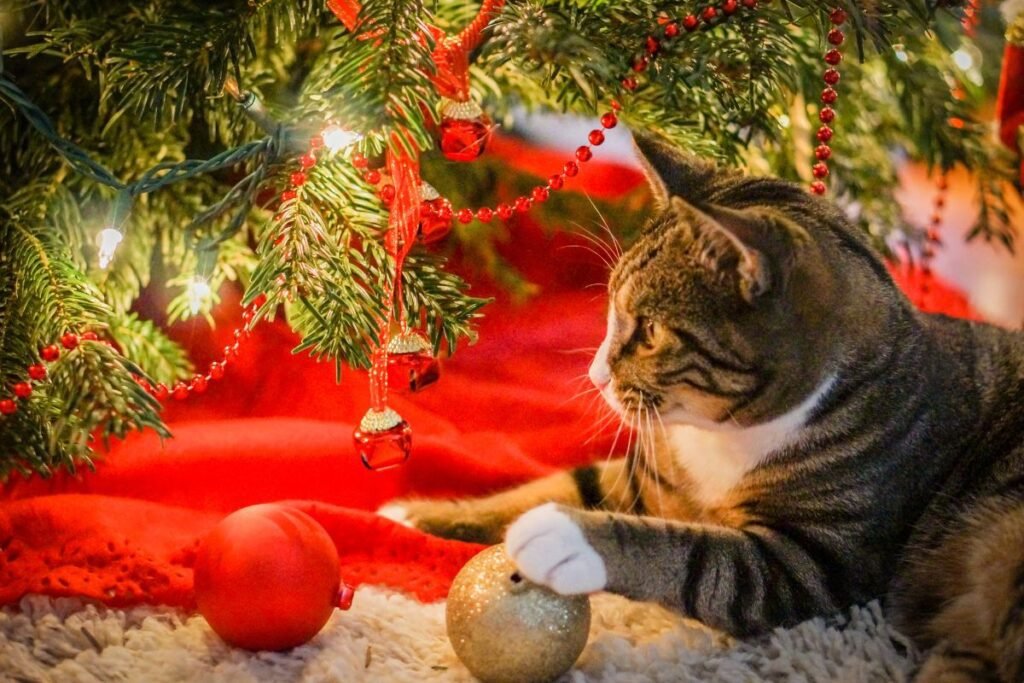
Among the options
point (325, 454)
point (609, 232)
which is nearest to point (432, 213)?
point (609, 232)

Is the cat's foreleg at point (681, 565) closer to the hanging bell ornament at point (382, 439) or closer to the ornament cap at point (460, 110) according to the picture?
the hanging bell ornament at point (382, 439)

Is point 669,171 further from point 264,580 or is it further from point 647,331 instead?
point 264,580

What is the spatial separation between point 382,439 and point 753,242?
1.21 ft

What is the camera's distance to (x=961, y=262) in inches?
82.7

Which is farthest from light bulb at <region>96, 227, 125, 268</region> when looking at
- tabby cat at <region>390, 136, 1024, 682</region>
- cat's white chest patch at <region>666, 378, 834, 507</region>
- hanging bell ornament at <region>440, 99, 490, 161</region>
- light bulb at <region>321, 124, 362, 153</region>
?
cat's white chest patch at <region>666, 378, 834, 507</region>

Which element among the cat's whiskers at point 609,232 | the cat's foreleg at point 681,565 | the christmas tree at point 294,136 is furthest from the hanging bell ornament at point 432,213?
the cat's foreleg at point 681,565

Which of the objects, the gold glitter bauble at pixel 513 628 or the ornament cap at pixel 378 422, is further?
the ornament cap at pixel 378 422

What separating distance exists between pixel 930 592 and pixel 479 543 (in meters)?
0.44

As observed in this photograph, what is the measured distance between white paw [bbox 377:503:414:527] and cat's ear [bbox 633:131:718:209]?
1.42 feet

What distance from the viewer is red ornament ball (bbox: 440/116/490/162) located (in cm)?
85

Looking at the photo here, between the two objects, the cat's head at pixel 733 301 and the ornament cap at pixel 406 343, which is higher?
the cat's head at pixel 733 301

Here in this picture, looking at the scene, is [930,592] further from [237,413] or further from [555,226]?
[237,413]

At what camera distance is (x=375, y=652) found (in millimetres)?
790

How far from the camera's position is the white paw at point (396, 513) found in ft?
3.38
